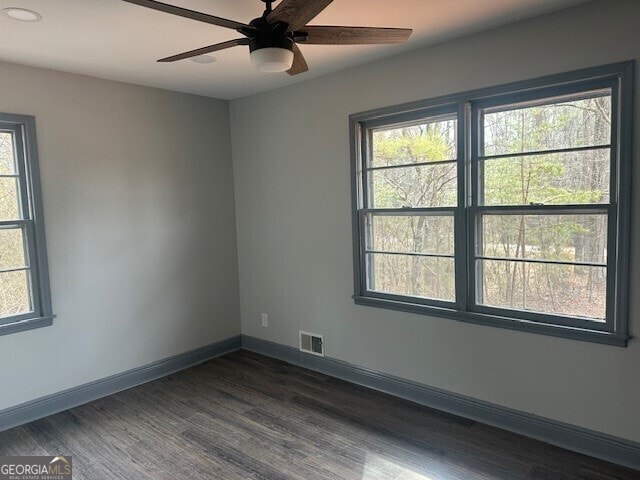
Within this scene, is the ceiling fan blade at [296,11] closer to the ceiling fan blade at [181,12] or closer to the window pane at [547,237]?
the ceiling fan blade at [181,12]

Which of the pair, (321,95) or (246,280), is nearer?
(321,95)

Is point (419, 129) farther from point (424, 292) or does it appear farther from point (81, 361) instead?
point (81, 361)

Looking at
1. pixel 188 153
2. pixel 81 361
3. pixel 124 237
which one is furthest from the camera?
pixel 188 153

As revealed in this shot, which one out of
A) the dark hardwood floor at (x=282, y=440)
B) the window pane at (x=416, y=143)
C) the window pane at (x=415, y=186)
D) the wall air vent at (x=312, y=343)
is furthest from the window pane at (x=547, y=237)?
the wall air vent at (x=312, y=343)

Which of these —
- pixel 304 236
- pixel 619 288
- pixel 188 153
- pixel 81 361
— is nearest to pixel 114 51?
pixel 188 153

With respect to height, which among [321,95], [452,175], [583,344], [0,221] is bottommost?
[583,344]

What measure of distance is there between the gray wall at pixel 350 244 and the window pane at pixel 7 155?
→ 191 centimetres

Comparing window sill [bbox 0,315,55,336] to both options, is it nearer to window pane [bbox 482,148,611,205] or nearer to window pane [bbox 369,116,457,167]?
window pane [bbox 369,116,457,167]

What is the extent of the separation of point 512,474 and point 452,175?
1871 mm

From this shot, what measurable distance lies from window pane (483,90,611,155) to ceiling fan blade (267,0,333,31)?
1.60 meters

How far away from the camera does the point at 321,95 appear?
3688mm

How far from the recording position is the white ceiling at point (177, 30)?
2316 mm

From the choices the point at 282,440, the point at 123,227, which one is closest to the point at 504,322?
the point at 282,440

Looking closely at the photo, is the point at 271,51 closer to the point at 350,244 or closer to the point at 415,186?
the point at 415,186
